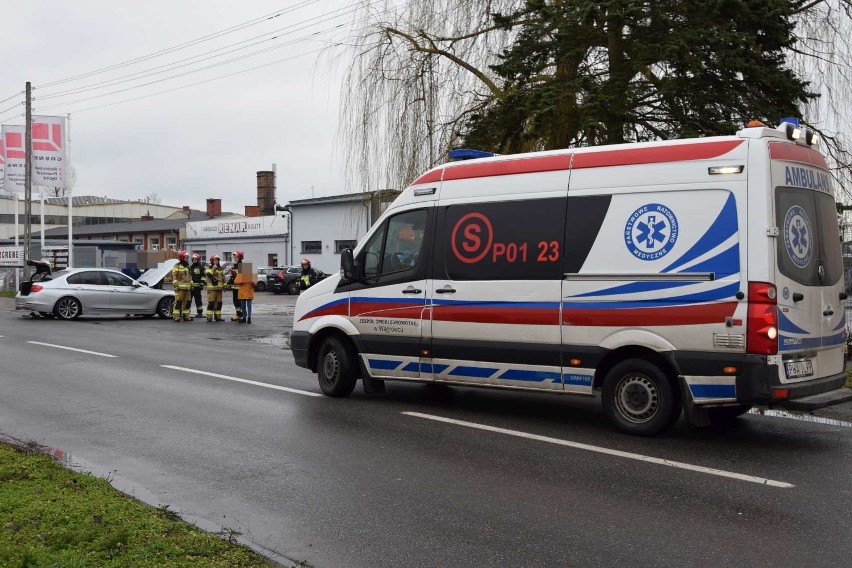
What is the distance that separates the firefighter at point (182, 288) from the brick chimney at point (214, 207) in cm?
5284

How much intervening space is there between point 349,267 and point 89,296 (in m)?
17.1

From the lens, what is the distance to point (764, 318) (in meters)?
7.04

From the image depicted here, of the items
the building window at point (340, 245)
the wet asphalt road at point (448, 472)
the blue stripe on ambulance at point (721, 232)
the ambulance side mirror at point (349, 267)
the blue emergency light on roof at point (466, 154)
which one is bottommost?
the wet asphalt road at point (448, 472)

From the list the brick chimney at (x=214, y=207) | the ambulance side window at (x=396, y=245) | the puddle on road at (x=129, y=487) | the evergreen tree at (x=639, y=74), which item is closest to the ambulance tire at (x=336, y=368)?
the ambulance side window at (x=396, y=245)

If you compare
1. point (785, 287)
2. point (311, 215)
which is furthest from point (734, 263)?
point (311, 215)

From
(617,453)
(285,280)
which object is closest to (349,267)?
(617,453)

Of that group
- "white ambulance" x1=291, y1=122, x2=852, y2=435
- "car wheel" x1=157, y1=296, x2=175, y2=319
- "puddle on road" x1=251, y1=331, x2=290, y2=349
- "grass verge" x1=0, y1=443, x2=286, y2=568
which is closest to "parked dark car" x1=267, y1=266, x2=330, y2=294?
"car wheel" x1=157, y1=296, x2=175, y2=319

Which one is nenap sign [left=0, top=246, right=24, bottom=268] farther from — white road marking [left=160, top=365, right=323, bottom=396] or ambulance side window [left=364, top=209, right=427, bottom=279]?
ambulance side window [left=364, top=209, right=427, bottom=279]

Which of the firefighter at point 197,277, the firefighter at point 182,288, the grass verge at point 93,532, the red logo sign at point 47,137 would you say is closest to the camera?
the grass verge at point 93,532

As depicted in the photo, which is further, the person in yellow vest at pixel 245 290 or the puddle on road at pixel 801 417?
the person in yellow vest at pixel 245 290

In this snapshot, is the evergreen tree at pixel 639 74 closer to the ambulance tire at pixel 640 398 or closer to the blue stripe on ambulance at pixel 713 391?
the ambulance tire at pixel 640 398

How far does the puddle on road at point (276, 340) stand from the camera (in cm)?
1762

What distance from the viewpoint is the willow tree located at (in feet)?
42.3

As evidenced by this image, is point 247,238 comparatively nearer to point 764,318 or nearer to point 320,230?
point 320,230
